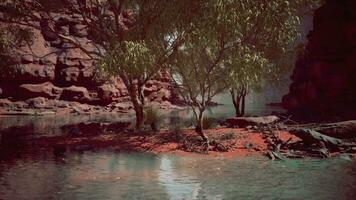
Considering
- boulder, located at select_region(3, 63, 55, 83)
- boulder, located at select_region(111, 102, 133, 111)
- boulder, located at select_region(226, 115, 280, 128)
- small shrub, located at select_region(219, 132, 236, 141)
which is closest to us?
small shrub, located at select_region(219, 132, 236, 141)

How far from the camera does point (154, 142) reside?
19.1 m


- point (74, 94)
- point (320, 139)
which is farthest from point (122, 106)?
point (320, 139)

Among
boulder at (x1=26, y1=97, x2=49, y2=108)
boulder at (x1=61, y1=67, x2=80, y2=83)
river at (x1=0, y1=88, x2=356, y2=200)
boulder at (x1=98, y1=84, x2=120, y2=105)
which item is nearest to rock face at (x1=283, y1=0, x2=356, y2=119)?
river at (x1=0, y1=88, x2=356, y2=200)

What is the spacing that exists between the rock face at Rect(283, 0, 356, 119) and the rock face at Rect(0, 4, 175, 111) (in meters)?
28.5

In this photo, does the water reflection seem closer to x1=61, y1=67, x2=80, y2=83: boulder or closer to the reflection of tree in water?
the reflection of tree in water

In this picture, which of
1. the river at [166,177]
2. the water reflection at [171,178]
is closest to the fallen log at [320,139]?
the river at [166,177]

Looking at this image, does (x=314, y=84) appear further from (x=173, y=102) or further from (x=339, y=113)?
(x=173, y=102)

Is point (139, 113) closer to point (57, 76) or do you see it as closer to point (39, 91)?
point (39, 91)

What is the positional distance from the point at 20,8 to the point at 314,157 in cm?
1833

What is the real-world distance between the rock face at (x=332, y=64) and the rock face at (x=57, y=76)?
93.4ft

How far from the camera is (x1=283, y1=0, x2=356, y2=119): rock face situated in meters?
27.9

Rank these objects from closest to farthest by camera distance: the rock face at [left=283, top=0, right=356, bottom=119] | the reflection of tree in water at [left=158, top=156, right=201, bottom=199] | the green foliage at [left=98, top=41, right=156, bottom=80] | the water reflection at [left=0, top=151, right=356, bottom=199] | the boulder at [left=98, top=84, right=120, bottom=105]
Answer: the reflection of tree in water at [left=158, top=156, right=201, bottom=199]
the water reflection at [left=0, top=151, right=356, bottom=199]
the green foliage at [left=98, top=41, right=156, bottom=80]
the rock face at [left=283, top=0, right=356, bottom=119]
the boulder at [left=98, top=84, right=120, bottom=105]

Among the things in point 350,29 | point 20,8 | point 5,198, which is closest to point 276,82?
point 350,29

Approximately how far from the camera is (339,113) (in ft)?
88.8
